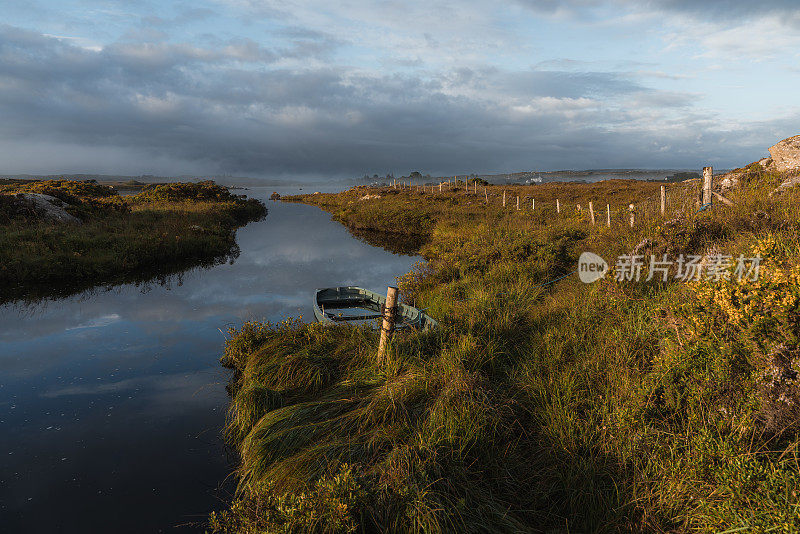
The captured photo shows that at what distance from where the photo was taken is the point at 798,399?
393cm

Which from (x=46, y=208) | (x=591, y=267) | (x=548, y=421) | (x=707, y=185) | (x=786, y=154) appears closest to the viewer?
(x=548, y=421)

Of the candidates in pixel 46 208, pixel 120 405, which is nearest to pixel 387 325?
pixel 120 405

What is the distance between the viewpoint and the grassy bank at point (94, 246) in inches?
611

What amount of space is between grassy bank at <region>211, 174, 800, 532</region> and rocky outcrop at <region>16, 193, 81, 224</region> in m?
22.0

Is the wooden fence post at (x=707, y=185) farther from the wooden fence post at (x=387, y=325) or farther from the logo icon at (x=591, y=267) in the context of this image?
the wooden fence post at (x=387, y=325)

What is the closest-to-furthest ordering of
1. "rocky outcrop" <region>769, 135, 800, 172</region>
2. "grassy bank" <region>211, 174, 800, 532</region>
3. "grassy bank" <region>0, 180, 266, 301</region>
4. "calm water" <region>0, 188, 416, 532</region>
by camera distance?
1. "grassy bank" <region>211, 174, 800, 532</region>
2. "calm water" <region>0, 188, 416, 532</region>
3. "grassy bank" <region>0, 180, 266, 301</region>
4. "rocky outcrop" <region>769, 135, 800, 172</region>

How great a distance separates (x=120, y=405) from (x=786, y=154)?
81.1ft

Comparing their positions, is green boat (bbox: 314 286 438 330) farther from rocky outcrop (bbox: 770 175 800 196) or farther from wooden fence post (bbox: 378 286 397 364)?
rocky outcrop (bbox: 770 175 800 196)

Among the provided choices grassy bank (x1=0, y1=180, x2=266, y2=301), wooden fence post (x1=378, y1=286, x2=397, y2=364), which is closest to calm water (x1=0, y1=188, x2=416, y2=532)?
grassy bank (x1=0, y1=180, x2=266, y2=301)

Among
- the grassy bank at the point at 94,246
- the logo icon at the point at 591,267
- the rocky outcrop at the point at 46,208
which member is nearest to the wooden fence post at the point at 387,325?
the logo icon at the point at 591,267

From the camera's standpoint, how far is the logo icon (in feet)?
35.1

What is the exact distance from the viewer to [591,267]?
12.2 metres

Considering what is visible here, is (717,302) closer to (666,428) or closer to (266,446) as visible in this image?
(666,428)

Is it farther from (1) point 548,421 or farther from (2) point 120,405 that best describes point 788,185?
(2) point 120,405
